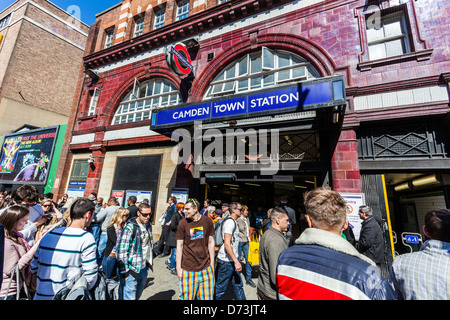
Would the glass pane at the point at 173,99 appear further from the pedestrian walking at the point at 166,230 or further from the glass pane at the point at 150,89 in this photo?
the pedestrian walking at the point at 166,230

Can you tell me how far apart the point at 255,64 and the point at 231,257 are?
849 centimetres

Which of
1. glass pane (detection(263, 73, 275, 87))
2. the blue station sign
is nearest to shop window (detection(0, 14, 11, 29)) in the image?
the blue station sign

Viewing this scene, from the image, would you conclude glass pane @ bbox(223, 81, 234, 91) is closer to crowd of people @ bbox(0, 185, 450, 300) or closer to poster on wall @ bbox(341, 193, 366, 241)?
poster on wall @ bbox(341, 193, 366, 241)

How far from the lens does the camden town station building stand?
598 centimetres

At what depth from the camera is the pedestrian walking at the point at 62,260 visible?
2.24 metres

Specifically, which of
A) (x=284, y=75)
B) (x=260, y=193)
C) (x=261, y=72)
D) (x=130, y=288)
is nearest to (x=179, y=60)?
(x=261, y=72)

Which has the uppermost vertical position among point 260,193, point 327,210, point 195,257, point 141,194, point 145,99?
point 145,99

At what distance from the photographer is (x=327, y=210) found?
161 cm

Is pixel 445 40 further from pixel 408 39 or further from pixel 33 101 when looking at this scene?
pixel 33 101

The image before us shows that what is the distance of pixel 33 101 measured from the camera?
20797mm

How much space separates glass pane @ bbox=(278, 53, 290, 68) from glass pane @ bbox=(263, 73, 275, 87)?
0.56 meters

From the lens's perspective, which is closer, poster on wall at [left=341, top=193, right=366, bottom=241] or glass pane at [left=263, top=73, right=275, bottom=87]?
poster on wall at [left=341, top=193, right=366, bottom=241]

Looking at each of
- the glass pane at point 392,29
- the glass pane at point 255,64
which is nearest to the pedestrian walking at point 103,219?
the glass pane at point 255,64

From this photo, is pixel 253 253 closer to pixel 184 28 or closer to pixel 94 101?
pixel 184 28
